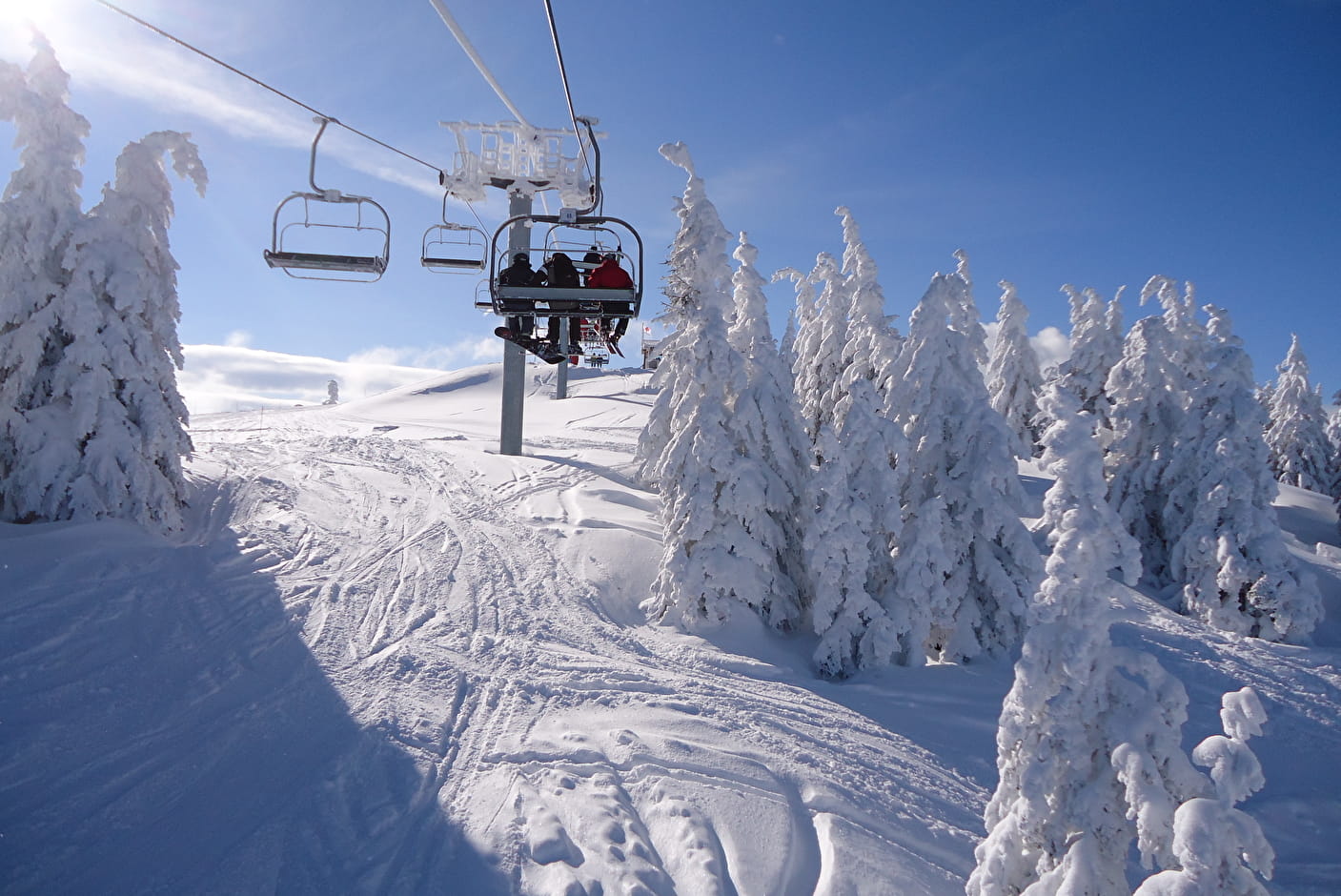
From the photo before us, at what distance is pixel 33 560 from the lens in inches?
417

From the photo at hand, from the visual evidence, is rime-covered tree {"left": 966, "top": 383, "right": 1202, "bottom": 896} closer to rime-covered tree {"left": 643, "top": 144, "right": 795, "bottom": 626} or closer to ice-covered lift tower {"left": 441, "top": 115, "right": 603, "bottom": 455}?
rime-covered tree {"left": 643, "top": 144, "right": 795, "bottom": 626}

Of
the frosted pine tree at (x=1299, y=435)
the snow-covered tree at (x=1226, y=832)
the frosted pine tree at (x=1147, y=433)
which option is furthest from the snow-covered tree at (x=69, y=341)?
the frosted pine tree at (x=1299, y=435)

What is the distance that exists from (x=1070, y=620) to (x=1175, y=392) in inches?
885

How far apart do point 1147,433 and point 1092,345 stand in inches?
437

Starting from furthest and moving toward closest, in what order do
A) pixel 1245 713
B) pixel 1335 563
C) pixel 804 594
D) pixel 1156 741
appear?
pixel 1335 563 → pixel 804 594 → pixel 1156 741 → pixel 1245 713

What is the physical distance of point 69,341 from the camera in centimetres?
1330

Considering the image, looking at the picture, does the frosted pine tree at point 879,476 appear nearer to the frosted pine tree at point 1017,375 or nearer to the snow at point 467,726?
the snow at point 467,726

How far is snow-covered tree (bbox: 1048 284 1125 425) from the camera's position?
104 feet

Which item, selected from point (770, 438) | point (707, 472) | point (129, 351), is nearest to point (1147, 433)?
point (770, 438)

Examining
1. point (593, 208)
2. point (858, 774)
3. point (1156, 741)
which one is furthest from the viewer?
point (593, 208)

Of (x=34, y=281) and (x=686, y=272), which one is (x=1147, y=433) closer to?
(x=686, y=272)

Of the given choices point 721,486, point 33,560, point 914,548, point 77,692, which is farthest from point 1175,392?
point 33,560

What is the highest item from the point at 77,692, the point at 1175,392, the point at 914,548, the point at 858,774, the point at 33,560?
the point at 1175,392

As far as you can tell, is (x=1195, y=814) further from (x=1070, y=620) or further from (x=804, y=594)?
(x=804, y=594)
